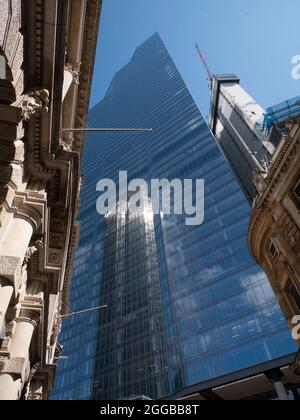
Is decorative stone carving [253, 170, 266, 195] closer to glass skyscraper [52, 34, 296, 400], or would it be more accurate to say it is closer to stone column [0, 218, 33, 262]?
stone column [0, 218, 33, 262]

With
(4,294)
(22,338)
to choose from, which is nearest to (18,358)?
(22,338)

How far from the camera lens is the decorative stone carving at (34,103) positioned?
712 cm

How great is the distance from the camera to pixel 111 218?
392 ft

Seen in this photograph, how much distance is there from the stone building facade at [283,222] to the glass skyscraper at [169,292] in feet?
117

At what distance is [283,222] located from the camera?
18.9 m

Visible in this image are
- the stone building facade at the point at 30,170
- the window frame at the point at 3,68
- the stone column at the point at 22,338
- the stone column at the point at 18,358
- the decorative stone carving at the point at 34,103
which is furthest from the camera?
the stone column at the point at 22,338

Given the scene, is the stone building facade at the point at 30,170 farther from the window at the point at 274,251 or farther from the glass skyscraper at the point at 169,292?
the glass skyscraper at the point at 169,292

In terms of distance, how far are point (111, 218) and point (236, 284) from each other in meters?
66.7

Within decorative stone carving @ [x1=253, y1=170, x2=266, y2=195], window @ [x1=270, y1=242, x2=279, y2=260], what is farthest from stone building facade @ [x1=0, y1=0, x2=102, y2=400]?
decorative stone carving @ [x1=253, y1=170, x2=266, y2=195]

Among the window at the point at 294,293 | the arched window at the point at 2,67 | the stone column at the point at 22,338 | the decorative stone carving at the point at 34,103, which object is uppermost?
the window at the point at 294,293

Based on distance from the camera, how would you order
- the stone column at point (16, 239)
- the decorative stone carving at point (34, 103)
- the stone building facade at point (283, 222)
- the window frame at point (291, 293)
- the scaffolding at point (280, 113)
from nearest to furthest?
the decorative stone carving at point (34, 103)
the stone column at point (16, 239)
the stone building facade at point (283, 222)
the window frame at point (291, 293)
the scaffolding at point (280, 113)

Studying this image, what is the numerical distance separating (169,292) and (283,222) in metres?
58.8

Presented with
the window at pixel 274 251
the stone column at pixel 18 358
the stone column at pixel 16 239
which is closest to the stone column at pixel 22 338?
the stone column at pixel 18 358
